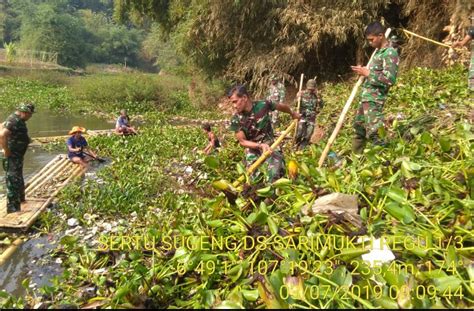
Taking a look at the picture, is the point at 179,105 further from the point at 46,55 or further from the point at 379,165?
the point at 46,55

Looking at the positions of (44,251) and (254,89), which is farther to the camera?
(254,89)

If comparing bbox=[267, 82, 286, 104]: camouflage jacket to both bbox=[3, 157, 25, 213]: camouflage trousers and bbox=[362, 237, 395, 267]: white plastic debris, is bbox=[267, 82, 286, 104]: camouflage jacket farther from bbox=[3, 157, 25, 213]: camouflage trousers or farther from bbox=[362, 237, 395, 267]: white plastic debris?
bbox=[362, 237, 395, 267]: white plastic debris

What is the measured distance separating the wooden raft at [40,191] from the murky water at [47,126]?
1208mm

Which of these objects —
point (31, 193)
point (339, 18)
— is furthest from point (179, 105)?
point (31, 193)

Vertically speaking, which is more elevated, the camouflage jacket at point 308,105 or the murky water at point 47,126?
the camouflage jacket at point 308,105

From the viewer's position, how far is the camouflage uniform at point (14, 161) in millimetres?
5816

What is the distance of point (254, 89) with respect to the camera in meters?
15.9

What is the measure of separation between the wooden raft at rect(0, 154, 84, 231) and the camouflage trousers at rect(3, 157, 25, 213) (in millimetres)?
129

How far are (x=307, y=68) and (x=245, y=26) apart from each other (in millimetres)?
2931

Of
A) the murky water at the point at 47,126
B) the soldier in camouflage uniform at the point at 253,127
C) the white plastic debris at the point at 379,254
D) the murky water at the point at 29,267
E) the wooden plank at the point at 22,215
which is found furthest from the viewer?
the murky water at the point at 47,126

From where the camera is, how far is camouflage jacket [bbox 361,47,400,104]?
5023 millimetres

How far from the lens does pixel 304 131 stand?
27.4 ft

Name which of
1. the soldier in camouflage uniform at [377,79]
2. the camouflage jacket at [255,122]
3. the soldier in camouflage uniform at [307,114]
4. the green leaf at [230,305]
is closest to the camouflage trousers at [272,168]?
the camouflage jacket at [255,122]

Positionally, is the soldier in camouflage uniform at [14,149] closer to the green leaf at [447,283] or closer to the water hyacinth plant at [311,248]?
the water hyacinth plant at [311,248]
